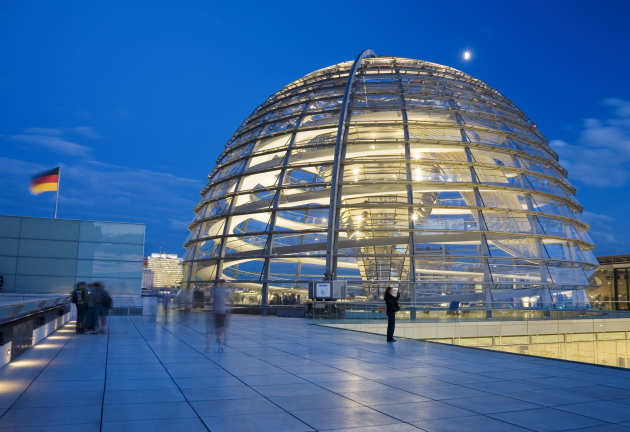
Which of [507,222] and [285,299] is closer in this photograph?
[507,222]

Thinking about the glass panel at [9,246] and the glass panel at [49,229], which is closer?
the glass panel at [9,246]

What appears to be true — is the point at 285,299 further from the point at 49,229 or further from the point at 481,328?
the point at 49,229

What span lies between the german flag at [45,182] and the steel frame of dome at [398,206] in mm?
9728

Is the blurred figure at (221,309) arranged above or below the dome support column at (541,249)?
below

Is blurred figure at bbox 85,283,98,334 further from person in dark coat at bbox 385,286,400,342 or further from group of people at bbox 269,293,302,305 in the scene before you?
group of people at bbox 269,293,302,305

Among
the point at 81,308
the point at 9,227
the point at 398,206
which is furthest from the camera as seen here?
the point at 9,227

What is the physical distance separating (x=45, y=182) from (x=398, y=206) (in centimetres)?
2298

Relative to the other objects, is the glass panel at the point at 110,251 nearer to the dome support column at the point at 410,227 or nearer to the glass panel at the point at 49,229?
the glass panel at the point at 49,229

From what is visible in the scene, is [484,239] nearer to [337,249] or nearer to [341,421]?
[337,249]

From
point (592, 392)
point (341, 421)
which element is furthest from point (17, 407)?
point (592, 392)

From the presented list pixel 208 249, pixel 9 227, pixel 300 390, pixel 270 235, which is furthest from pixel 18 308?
pixel 9 227

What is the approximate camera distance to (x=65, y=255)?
2841 centimetres

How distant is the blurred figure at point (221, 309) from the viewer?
12844mm

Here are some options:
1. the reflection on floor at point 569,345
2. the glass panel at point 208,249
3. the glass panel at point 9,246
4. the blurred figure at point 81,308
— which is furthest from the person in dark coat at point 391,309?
the glass panel at point 9,246
